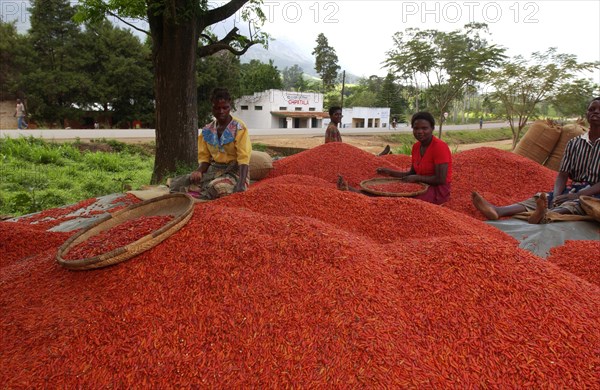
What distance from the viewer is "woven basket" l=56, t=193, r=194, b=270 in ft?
4.94

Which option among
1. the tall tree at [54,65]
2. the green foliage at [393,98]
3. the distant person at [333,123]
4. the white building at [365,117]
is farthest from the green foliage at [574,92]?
the green foliage at [393,98]

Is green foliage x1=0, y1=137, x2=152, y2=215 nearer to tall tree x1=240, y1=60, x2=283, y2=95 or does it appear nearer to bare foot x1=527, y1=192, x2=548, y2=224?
bare foot x1=527, y1=192, x2=548, y2=224

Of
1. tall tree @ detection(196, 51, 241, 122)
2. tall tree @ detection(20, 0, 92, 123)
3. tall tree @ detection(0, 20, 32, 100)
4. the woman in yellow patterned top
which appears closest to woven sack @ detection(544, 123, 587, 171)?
the woman in yellow patterned top

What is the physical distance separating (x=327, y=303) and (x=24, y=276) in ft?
4.49

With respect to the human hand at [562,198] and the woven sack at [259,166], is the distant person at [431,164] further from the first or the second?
the woven sack at [259,166]

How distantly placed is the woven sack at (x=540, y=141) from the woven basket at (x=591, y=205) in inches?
113

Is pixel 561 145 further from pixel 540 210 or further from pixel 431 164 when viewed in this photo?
pixel 540 210

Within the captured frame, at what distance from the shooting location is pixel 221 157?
3.33 m

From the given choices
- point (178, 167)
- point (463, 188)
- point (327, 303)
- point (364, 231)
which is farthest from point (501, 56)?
point (327, 303)

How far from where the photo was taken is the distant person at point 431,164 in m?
3.22

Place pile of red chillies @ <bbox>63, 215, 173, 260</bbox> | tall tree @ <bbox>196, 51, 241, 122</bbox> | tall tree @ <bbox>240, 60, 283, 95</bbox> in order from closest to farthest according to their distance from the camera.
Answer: pile of red chillies @ <bbox>63, 215, 173, 260</bbox>
tall tree @ <bbox>196, 51, 241, 122</bbox>
tall tree @ <bbox>240, 60, 283, 95</bbox>

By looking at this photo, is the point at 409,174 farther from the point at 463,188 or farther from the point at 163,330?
the point at 163,330

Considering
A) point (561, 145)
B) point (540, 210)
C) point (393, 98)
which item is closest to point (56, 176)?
point (540, 210)

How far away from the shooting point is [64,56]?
17031 mm
